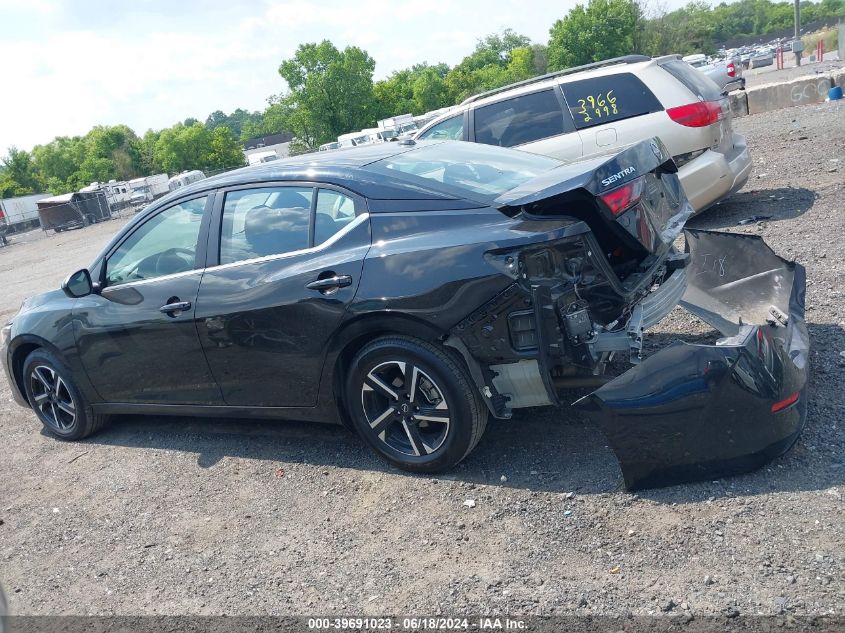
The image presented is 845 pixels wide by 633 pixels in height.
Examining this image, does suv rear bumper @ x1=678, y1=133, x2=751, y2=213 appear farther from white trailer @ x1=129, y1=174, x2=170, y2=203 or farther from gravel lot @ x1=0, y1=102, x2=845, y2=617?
white trailer @ x1=129, y1=174, x2=170, y2=203

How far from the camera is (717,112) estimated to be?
7.89 meters

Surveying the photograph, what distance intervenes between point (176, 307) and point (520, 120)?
506 cm

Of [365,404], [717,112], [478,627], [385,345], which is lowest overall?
[478,627]

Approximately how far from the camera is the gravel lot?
3.11 m

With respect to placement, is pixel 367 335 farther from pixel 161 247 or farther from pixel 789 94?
pixel 789 94

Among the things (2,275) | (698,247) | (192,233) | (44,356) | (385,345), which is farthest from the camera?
(2,275)

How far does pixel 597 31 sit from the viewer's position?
71.8m

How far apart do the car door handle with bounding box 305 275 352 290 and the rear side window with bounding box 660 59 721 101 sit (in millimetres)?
5345

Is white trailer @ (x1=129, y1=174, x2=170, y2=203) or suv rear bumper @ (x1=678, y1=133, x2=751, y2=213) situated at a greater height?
white trailer @ (x1=129, y1=174, x2=170, y2=203)

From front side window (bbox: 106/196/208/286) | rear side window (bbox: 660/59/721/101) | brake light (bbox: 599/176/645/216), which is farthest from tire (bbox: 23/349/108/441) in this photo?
rear side window (bbox: 660/59/721/101)

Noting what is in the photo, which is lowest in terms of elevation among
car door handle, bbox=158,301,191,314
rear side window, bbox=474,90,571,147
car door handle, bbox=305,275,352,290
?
car door handle, bbox=158,301,191,314

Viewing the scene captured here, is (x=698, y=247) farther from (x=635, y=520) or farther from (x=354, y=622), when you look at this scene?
(x=354, y=622)

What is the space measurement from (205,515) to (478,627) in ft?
6.66

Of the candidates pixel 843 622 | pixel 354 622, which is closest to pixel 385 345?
pixel 354 622
